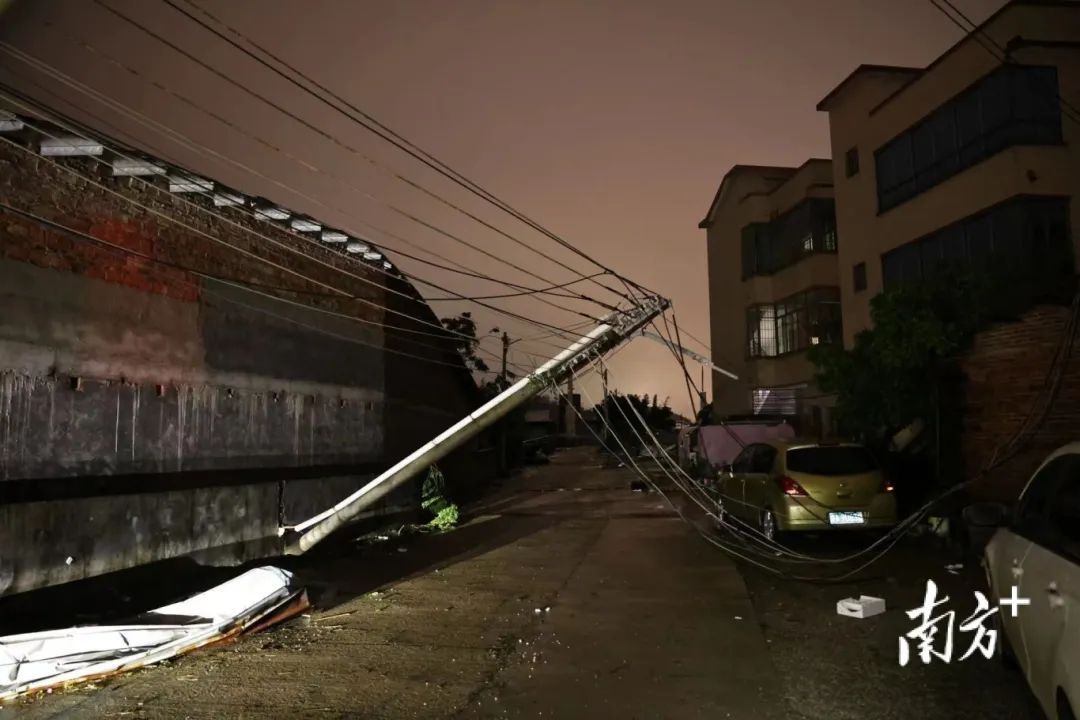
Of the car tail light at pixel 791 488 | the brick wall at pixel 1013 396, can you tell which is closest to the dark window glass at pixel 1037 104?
the brick wall at pixel 1013 396

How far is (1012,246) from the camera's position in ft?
50.4

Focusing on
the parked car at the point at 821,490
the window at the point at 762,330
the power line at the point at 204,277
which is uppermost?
the window at the point at 762,330

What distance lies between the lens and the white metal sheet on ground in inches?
202

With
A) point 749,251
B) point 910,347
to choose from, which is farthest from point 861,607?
point 749,251

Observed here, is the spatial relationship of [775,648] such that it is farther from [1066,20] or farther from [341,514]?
[1066,20]

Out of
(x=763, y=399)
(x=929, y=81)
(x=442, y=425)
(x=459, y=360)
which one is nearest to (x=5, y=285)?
(x=442, y=425)

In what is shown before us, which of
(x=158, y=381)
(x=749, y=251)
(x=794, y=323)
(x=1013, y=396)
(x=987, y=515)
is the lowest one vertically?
(x=987, y=515)

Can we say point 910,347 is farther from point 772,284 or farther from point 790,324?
point 772,284

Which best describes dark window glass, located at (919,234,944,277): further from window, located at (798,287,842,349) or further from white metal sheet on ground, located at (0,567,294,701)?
white metal sheet on ground, located at (0,567,294,701)

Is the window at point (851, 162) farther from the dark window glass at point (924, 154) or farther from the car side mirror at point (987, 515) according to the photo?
the car side mirror at point (987, 515)

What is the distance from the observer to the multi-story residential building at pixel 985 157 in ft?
49.5

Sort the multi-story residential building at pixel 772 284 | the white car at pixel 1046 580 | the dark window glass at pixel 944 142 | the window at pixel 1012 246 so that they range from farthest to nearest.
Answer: the multi-story residential building at pixel 772 284 < the dark window glass at pixel 944 142 < the window at pixel 1012 246 < the white car at pixel 1046 580

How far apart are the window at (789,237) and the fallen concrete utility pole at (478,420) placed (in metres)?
16.6

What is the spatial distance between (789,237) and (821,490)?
59.7 feet
